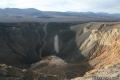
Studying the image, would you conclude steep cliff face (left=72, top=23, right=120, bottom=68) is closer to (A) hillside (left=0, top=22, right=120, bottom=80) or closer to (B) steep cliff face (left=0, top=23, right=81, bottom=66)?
(A) hillside (left=0, top=22, right=120, bottom=80)

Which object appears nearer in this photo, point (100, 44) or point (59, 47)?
point (100, 44)

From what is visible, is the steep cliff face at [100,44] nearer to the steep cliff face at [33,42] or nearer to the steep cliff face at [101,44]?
the steep cliff face at [101,44]

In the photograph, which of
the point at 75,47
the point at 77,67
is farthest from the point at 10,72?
the point at 75,47

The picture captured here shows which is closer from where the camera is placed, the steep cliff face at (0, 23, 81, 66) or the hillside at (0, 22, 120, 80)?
the hillside at (0, 22, 120, 80)

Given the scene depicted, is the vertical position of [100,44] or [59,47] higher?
[100,44]

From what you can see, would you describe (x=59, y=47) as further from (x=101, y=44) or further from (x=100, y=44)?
(x=101, y=44)

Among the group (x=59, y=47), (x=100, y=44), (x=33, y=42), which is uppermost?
(x=100, y=44)

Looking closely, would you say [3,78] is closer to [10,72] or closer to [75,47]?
[10,72]

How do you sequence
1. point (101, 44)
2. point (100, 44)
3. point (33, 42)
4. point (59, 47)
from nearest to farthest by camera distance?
point (101, 44), point (100, 44), point (59, 47), point (33, 42)

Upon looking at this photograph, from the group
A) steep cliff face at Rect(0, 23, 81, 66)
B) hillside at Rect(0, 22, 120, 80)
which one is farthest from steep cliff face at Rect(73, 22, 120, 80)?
steep cliff face at Rect(0, 23, 81, 66)

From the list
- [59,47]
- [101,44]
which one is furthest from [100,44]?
[59,47]

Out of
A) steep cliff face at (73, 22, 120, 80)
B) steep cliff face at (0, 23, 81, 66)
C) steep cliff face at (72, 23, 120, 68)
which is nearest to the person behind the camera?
steep cliff face at (73, 22, 120, 80)
